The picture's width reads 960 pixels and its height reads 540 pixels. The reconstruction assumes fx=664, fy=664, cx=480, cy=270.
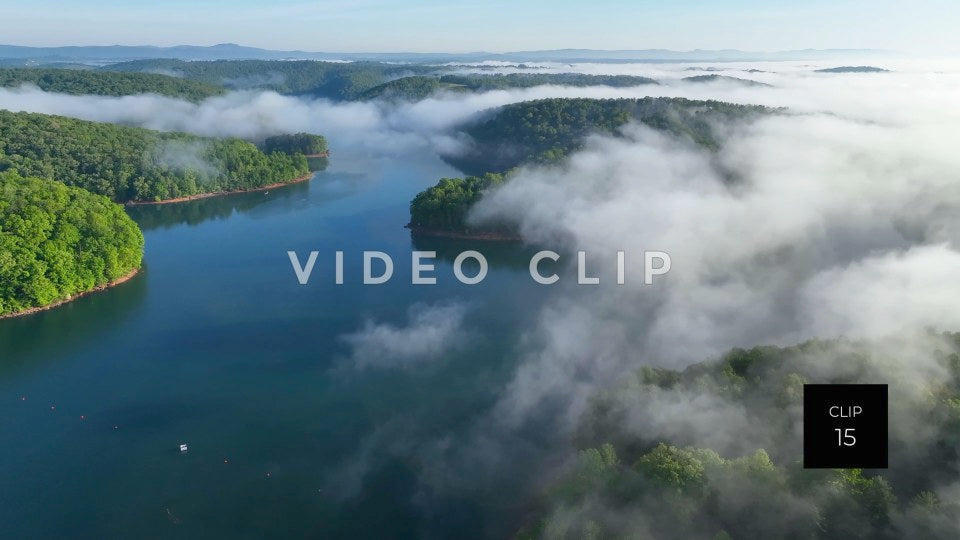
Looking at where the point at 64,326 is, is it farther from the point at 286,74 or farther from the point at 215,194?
the point at 286,74

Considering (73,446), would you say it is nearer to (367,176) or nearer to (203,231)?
(203,231)

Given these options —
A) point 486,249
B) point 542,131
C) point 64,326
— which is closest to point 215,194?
point 486,249

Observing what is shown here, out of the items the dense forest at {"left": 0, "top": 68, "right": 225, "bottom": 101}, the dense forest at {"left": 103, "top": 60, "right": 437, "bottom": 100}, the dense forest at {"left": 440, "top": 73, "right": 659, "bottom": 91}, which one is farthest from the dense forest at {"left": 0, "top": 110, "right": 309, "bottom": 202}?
the dense forest at {"left": 103, "top": 60, "right": 437, "bottom": 100}

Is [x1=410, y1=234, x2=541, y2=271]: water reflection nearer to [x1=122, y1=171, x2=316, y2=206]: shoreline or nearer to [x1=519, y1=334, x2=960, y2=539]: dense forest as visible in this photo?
[x1=519, y1=334, x2=960, y2=539]: dense forest

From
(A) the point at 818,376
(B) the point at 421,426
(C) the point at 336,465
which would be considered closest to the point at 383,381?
(B) the point at 421,426

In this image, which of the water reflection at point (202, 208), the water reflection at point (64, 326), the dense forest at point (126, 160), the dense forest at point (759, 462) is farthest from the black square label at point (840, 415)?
the dense forest at point (126, 160)

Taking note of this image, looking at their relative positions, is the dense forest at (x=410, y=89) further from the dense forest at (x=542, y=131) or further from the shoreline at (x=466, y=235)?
the shoreline at (x=466, y=235)
